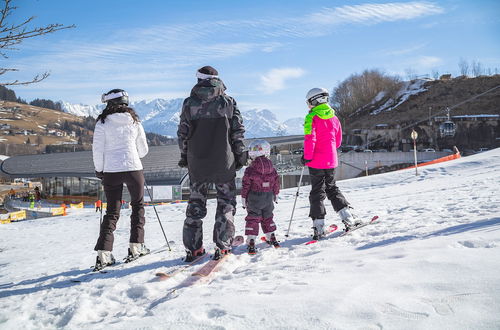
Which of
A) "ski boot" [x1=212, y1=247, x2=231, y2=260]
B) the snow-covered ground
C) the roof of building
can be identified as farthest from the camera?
the roof of building

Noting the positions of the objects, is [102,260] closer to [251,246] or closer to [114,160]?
[114,160]

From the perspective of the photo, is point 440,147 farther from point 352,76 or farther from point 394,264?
point 394,264

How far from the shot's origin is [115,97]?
152 inches

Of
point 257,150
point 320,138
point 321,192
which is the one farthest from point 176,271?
point 320,138

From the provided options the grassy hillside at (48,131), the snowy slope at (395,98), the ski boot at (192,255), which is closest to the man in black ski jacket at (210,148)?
the ski boot at (192,255)

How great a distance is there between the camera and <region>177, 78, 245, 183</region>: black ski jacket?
3.57 m

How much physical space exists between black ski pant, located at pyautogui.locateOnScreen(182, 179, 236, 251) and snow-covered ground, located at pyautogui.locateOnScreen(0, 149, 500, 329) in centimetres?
26

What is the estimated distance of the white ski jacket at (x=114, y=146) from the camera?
12.4 feet

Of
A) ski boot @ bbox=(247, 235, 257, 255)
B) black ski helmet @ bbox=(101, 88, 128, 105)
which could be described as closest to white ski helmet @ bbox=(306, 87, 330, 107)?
ski boot @ bbox=(247, 235, 257, 255)

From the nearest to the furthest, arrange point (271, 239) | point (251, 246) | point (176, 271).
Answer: point (176, 271) < point (251, 246) < point (271, 239)

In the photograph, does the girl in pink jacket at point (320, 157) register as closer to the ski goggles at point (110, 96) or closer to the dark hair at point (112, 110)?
the dark hair at point (112, 110)

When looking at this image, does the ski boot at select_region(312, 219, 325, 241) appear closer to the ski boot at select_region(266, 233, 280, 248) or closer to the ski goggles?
the ski boot at select_region(266, 233, 280, 248)

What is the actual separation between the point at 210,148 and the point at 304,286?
188 centimetres

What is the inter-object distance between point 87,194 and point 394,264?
137ft
